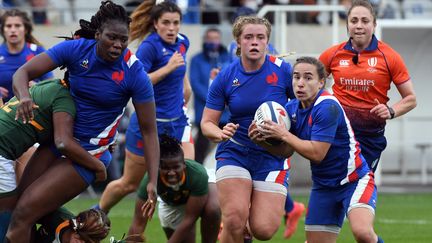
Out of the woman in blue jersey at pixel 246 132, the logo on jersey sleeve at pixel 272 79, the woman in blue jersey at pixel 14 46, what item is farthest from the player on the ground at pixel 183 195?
the woman in blue jersey at pixel 14 46

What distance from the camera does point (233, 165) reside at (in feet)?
27.9

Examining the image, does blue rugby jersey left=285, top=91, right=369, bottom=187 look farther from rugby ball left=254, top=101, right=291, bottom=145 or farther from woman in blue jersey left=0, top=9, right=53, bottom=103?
woman in blue jersey left=0, top=9, right=53, bottom=103

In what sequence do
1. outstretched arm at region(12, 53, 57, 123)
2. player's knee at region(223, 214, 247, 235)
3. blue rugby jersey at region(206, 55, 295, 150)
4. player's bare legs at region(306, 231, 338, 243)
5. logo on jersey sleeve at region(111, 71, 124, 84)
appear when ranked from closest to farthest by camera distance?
outstretched arm at region(12, 53, 57, 123)
logo on jersey sleeve at region(111, 71, 124, 84)
player's bare legs at region(306, 231, 338, 243)
player's knee at region(223, 214, 247, 235)
blue rugby jersey at region(206, 55, 295, 150)

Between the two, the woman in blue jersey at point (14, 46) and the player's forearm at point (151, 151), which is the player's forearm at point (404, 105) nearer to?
the player's forearm at point (151, 151)

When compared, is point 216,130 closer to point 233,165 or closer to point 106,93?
point 233,165

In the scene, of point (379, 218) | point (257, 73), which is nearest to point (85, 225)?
point (257, 73)

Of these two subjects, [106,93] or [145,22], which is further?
[145,22]

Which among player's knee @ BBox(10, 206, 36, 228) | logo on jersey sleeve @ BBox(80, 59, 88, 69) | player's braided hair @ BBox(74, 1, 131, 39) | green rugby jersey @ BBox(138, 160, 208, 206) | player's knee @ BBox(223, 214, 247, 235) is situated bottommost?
player's knee @ BBox(223, 214, 247, 235)

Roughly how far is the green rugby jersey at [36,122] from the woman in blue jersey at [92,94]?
119mm

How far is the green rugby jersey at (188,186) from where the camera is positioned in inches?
348

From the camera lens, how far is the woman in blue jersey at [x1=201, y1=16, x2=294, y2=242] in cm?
835

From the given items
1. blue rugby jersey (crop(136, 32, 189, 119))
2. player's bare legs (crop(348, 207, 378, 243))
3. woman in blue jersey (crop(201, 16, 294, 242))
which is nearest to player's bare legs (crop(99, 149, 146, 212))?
blue rugby jersey (crop(136, 32, 189, 119))

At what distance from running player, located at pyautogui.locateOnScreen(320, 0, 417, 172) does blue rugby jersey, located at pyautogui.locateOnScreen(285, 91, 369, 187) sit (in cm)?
90

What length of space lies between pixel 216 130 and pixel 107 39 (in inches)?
50.4
